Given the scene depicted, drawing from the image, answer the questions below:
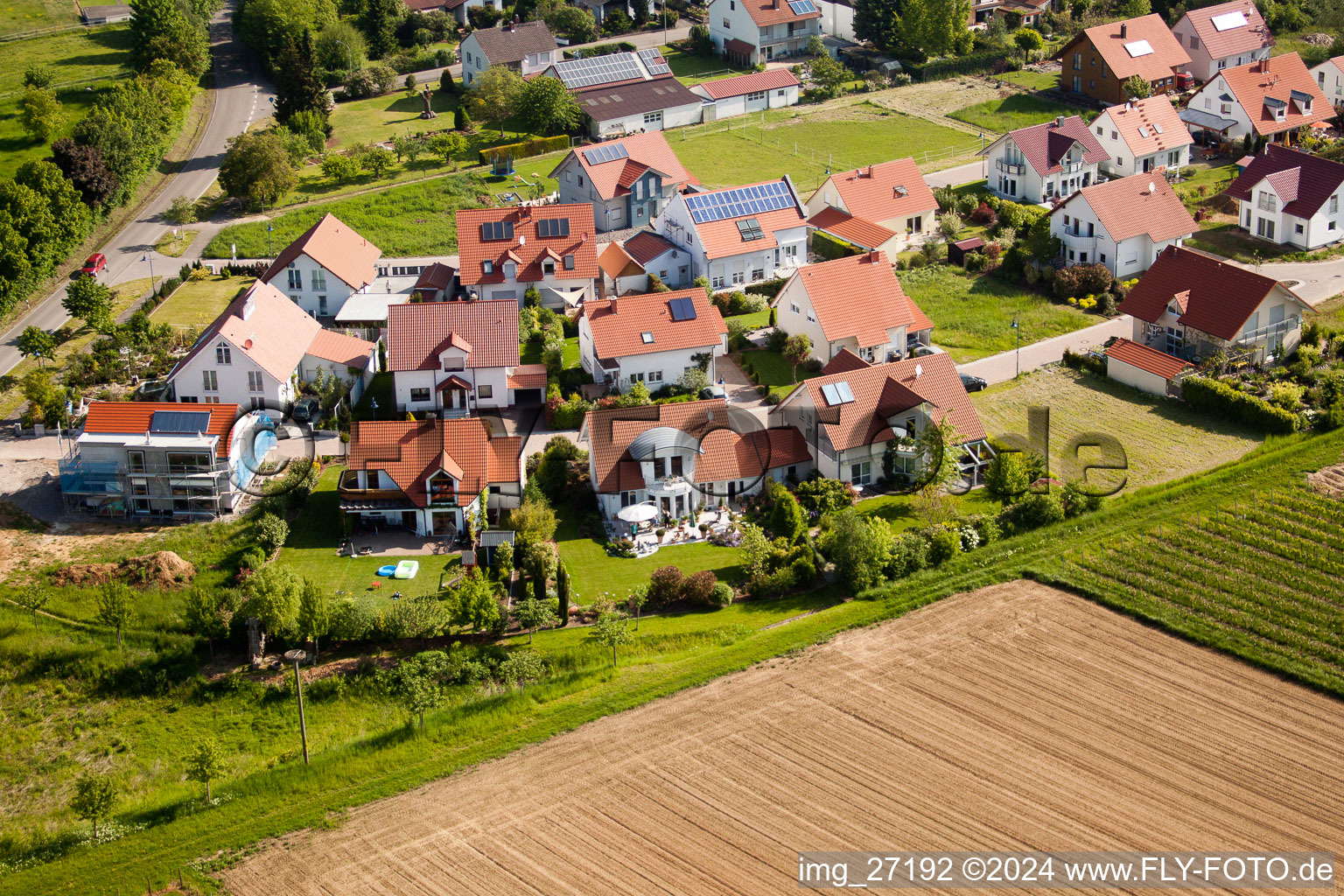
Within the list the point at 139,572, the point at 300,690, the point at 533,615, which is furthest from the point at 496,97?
the point at 300,690

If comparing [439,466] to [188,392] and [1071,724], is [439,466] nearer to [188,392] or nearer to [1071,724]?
[188,392]

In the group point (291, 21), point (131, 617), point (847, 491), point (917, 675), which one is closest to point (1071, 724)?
point (917, 675)

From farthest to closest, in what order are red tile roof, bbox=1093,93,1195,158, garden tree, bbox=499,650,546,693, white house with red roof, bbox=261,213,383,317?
1. red tile roof, bbox=1093,93,1195,158
2. white house with red roof, bbox=261,213,383,317
3. garden tree, bbox=499,650,546,693

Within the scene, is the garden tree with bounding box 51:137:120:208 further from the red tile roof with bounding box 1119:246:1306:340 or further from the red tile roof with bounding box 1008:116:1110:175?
the red tile roof with bounding box 1119:246:1306:340

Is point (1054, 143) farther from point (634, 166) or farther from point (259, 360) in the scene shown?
point (259, 360)

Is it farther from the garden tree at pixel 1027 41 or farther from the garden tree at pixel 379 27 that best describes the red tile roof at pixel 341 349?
the garden tree at pixel 1027 41

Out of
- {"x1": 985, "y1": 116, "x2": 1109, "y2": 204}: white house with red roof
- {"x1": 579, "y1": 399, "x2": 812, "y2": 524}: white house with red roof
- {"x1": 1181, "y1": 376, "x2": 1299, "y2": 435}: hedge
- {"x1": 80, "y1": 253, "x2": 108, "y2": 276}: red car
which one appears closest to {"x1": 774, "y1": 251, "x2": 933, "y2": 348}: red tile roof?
{"x1": 579, "y1": 399, "x2": 812, "y2": 524}: white house with red roof
